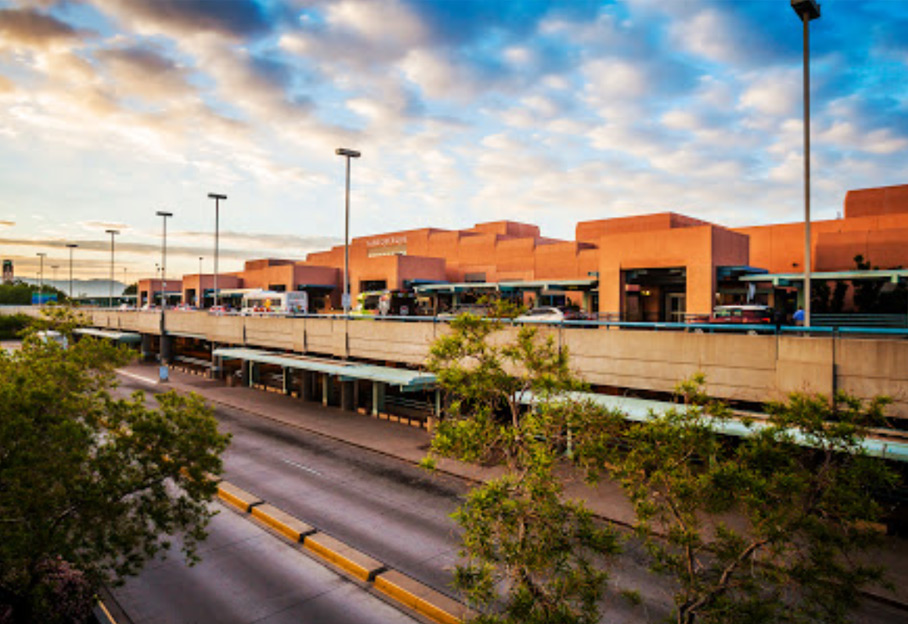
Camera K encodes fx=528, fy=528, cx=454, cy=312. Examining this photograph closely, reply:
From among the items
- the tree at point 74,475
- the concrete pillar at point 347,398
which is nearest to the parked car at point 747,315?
the concrete pillar at point 347,398

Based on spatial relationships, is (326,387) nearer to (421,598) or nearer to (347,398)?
(347,398)

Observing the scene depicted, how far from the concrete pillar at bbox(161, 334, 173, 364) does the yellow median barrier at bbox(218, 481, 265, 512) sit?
137ft

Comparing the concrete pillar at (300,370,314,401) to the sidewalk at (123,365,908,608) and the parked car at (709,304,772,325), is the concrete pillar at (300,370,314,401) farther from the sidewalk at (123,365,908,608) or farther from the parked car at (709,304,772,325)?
the parked car at (709,304,772,325)

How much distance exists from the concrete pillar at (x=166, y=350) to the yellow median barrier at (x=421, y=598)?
5077 cm

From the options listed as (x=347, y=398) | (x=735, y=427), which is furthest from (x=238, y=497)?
(x=735, y=427)

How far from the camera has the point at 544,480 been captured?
761 cm

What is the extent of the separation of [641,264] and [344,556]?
31.3 m

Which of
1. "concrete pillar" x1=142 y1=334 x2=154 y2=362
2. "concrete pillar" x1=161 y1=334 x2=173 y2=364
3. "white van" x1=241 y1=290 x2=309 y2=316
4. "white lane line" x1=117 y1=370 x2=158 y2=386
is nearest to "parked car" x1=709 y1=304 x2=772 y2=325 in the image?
"white van" x1=241 y1=290 x2=309 y2=316

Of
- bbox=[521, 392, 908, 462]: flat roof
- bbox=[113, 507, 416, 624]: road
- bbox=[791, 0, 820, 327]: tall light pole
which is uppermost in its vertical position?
bbox=[791, 0, 820, 327]: tall light pole

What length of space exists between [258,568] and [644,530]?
10.6 m

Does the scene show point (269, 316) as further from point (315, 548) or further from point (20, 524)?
point (20, 524)

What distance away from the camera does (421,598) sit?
12.0 m

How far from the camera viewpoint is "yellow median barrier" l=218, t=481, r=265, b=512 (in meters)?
17.7

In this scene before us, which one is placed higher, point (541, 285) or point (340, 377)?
point (541, 285)
